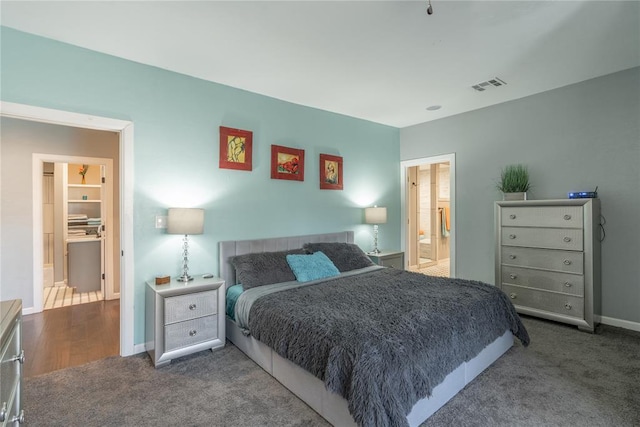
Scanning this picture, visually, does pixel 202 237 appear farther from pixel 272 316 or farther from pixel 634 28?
pixel 634 28

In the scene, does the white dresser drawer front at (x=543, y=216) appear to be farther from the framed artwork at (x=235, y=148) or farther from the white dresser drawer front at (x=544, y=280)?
the framed artwork at (x=235, y=148)

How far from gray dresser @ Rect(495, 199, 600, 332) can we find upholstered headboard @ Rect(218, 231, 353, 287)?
2140mm

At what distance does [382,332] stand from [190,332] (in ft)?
5.75

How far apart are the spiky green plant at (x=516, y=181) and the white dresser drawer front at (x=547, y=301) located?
3.83ft

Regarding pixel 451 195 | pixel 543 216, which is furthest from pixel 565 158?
pixel 451 195

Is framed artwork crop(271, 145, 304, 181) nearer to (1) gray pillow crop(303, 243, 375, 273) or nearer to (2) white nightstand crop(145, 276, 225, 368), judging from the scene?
(1) gray pillow crop(303, 243, 375, 273)

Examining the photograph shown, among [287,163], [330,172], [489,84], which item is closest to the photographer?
[489,84]

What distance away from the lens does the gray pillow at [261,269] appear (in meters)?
2.99

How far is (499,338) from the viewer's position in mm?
2648

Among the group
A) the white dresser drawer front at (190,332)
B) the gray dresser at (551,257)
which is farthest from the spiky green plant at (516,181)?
the white dresser drawer front at (190,332)

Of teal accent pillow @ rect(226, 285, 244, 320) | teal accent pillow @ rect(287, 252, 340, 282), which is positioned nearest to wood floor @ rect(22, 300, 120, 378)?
teal accent pillow @ rect(226, 285, 244, 320)

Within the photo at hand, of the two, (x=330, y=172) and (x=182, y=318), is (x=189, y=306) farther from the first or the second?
(x=330, y=172)

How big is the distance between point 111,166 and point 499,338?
537cm

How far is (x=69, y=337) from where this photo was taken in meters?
3.21
